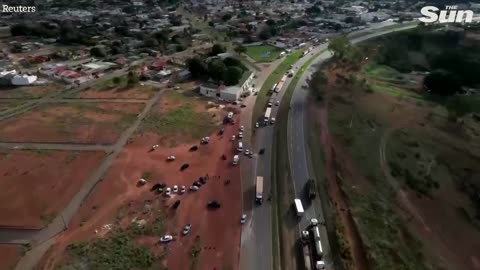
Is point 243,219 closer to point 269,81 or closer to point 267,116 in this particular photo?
point 267,116

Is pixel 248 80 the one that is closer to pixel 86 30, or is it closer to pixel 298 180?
pixel 298 180

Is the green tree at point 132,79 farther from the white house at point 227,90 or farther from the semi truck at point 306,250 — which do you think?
the semi truck at point 306,250

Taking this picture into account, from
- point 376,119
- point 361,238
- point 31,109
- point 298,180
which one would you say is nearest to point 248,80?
point 376,119

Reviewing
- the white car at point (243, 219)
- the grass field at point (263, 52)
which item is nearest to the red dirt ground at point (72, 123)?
the white car at point (243, 219)

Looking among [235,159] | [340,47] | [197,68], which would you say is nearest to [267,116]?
[235,159]

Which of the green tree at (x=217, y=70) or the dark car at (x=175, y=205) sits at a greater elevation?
the green tree at (x=217, y=70)
